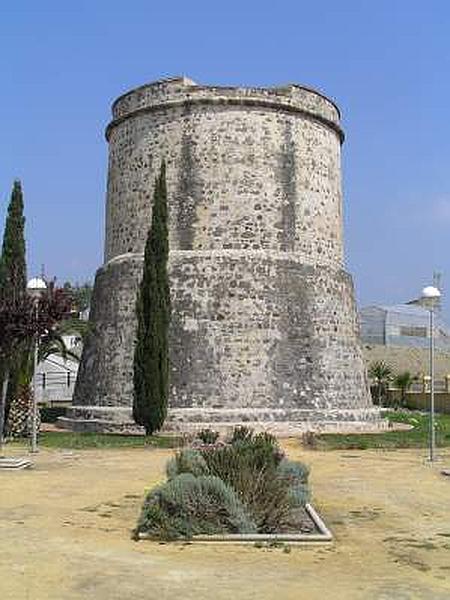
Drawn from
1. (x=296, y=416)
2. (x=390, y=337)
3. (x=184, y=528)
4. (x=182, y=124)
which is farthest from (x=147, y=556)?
(x=390, y=337)

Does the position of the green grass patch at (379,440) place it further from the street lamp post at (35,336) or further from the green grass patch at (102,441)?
the street lamp post at (35,336)

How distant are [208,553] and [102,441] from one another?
13.2 m

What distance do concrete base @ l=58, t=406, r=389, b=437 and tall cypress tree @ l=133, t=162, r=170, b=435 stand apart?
2.87 feet

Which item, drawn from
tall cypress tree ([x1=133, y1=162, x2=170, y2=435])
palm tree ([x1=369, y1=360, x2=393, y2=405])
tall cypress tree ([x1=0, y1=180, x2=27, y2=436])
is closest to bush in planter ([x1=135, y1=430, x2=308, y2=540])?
tall cypress tree ([x1=133, y1=162, x2=170, y2=435])

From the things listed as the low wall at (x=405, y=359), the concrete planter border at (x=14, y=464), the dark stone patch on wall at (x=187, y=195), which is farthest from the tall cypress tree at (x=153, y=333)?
the low wall at (x=405, y=359)

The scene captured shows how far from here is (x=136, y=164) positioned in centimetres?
2570

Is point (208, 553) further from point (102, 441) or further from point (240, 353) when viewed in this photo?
point (240, 353)

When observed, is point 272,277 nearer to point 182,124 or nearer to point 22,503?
point 182,124

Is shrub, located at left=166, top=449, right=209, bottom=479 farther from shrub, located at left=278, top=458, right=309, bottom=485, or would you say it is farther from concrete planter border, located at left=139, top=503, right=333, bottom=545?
concrete planter border, located at left=139, top=503, right=333, bottom=545

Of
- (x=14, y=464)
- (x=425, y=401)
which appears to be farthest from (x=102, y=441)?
(x=425, y=401)

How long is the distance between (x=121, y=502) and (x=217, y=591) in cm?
485

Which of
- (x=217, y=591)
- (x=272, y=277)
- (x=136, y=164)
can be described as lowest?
(x=217, y=591)

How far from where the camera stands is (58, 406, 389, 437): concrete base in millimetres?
22391

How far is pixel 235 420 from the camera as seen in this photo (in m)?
22.5
